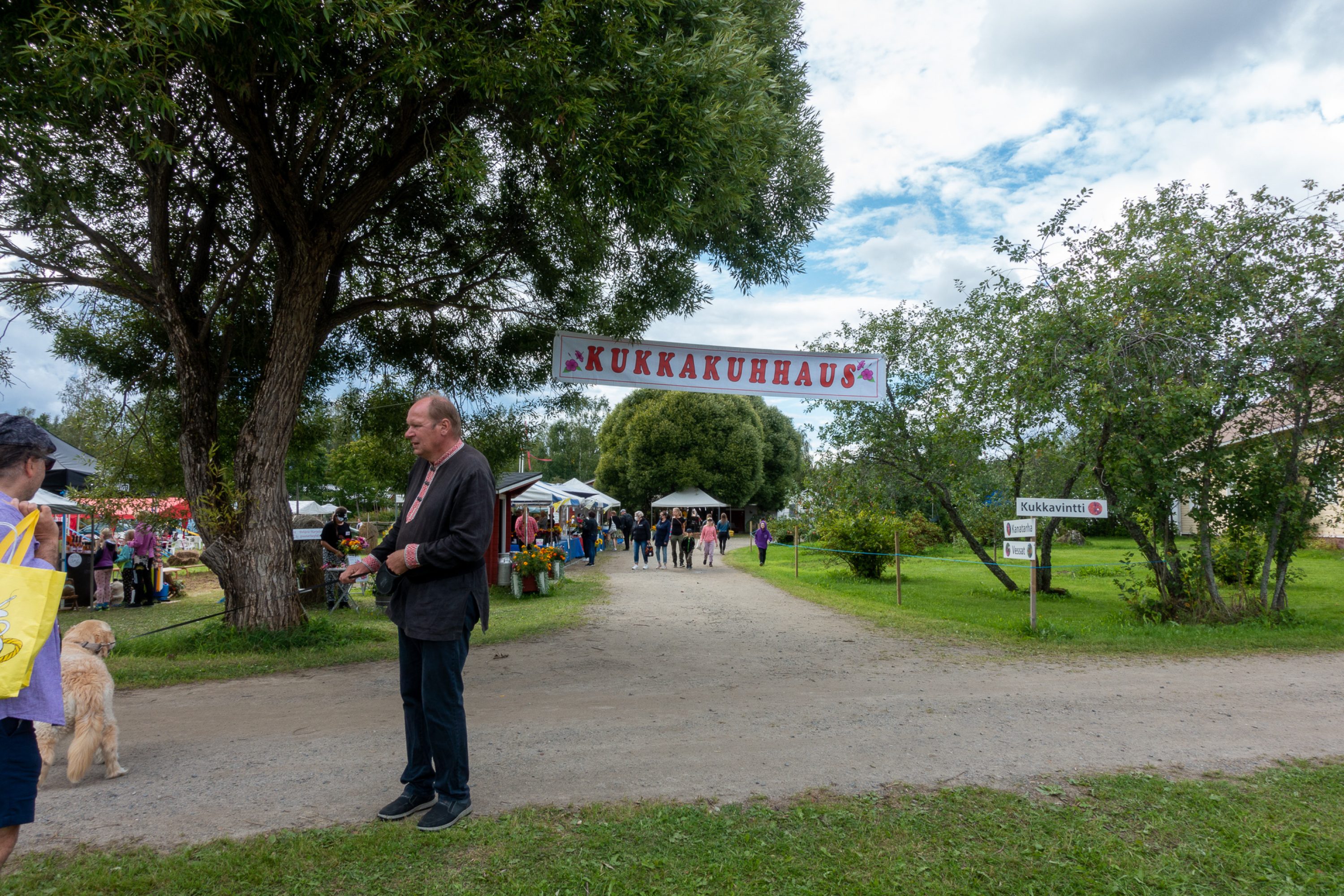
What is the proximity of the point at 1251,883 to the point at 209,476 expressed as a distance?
9403mm

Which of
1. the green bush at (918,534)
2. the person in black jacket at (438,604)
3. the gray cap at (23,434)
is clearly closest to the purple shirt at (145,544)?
the person in black jacket at (438,604)

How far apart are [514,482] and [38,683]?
51.1ft

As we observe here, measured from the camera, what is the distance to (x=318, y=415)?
41.0 feet

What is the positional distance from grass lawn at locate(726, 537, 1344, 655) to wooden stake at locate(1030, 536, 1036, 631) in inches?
4.6

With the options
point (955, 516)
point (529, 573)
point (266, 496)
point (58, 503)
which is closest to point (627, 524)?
point (529, 573)

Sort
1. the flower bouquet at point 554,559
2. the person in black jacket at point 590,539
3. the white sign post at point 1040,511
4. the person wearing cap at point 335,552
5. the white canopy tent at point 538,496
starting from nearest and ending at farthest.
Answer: the white sign post at point 1040,511 < the person wearing cap at point 335,552 < the flower bouquet at point 554,559 < the white canopy tent at point 538,496 < the person in black jacket at point 590,539

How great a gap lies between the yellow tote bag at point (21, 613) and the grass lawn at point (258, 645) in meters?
5.44

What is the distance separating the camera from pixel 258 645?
321 inches

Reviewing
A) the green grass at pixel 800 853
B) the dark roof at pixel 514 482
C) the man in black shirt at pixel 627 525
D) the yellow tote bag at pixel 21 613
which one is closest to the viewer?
the yellow tote bag at pixel 21 613

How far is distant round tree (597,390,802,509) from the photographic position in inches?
1786

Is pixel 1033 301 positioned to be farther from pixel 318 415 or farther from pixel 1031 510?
pixel 318 415

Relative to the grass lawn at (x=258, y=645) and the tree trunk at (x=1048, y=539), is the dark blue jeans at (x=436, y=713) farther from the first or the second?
the tree trunk at (x=1048, y=539)

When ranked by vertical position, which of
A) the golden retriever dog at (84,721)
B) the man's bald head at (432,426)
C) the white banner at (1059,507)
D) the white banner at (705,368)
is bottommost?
the golden retriever dog at (84,721)

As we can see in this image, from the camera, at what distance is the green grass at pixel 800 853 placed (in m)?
3.06
